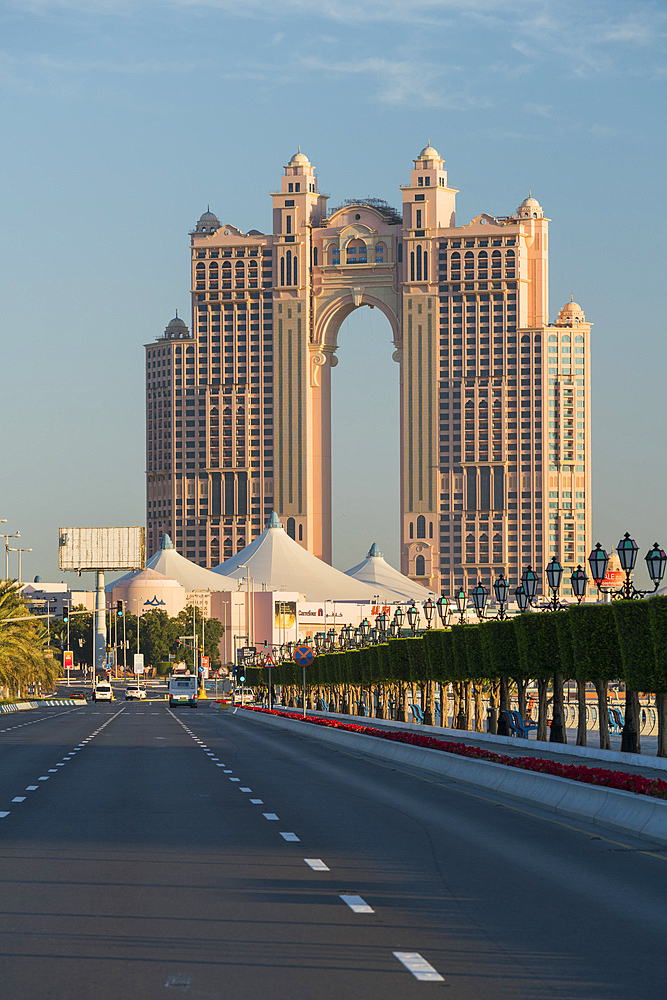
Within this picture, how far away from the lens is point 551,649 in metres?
42.5

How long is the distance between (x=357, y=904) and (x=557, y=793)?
1039cm

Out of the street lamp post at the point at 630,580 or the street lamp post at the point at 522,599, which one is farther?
the street lamp post at the point at 522,599

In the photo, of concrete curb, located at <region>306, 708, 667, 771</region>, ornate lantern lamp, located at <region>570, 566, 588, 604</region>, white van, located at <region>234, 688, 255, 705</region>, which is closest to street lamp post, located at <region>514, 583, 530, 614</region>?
ornate lantern lamp, located at <region>570, 566, 588, 604</region>

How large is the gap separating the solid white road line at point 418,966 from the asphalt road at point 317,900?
0.02m

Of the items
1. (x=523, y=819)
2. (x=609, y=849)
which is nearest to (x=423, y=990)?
(x=609, y=849)

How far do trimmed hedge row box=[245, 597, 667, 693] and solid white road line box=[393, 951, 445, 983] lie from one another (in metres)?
20.9

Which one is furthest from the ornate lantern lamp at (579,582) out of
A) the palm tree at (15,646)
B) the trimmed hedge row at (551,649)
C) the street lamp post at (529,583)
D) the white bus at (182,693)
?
the white bus at (182,693)

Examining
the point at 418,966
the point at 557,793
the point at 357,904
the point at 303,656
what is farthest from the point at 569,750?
the point at 418,966

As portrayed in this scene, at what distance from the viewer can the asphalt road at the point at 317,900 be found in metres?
9.59

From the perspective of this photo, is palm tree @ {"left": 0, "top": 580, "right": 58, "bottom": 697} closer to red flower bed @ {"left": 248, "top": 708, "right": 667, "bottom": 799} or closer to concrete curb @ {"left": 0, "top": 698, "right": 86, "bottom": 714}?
concrete curb @ {"left": 0, "top": 698, "right": 86, "bottom": 714}

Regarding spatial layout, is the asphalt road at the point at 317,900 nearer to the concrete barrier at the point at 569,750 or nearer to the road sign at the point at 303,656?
the concrete barrier at the point at 569,750

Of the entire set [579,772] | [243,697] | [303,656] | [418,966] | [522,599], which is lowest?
[243,697]

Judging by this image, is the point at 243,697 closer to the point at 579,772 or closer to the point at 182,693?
the point at 182,693

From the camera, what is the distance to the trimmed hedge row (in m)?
32.4
